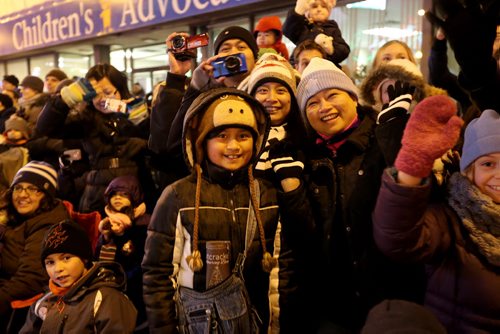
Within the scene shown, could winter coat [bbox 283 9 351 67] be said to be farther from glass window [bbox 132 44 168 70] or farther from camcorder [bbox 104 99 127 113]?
glass window [bbox 132 44 168 70]

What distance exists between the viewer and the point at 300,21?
3523 mm

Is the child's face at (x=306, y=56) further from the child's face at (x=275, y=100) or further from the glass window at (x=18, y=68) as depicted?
the glass window at (x=18, y=68)

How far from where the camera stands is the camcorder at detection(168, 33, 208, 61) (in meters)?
2.54

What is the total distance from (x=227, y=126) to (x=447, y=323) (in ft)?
3.72

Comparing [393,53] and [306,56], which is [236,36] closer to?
[306,56]

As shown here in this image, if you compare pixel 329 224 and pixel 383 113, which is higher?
pixel 383 113

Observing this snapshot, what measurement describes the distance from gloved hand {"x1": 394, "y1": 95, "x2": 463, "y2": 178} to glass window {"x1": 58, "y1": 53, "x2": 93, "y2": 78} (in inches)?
465

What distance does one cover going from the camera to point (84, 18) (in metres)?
9.62

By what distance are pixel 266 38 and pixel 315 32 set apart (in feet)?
1.44

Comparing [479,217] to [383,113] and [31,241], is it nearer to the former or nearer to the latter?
[383,113]

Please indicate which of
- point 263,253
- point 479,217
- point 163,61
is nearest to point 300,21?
point 263,253

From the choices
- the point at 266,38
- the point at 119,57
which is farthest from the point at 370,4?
the point at 119,57

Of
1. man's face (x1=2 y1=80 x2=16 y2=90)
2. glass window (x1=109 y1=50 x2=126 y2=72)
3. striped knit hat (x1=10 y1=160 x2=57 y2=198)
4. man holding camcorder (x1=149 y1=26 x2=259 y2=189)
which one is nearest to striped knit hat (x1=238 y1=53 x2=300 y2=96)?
man holding camcorder (x1=149 y1=26 x2=259 y2=189)

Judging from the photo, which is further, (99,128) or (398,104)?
(99,128)
